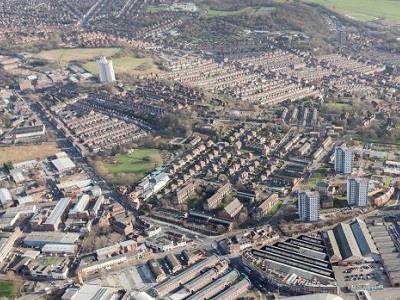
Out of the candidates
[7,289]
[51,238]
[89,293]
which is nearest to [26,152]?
[51,238]

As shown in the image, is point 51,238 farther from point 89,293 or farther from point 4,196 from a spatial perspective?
point 4,196

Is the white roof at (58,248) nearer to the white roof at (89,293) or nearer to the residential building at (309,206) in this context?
the white roof at (89,293)

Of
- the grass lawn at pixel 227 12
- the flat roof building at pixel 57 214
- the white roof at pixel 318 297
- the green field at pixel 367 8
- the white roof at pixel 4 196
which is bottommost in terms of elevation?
the white roof at pixel 4 196

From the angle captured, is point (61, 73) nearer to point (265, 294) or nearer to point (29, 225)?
point (29, 225)

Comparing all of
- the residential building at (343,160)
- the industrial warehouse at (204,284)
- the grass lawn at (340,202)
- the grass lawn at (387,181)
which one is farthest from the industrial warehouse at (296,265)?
the residential building at (343,160)

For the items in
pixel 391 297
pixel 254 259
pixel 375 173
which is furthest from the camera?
pixel 375 173

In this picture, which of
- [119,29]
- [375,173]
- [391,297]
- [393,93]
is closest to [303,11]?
[119,29]


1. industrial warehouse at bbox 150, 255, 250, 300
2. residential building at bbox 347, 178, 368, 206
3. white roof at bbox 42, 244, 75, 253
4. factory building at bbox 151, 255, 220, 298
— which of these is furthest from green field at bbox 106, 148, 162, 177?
residential building at bbox 347, 178, 368, 206
